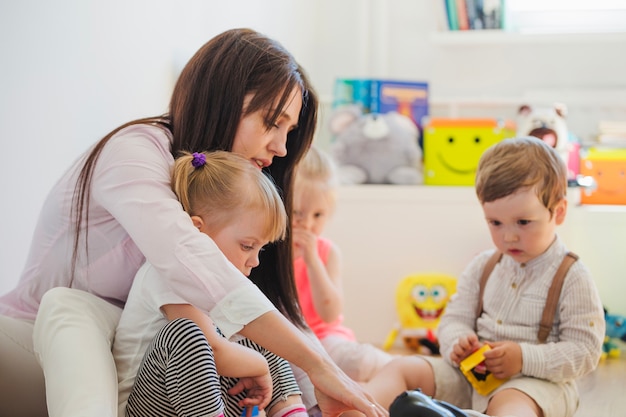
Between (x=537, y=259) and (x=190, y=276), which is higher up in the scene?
(x=190, y=276)

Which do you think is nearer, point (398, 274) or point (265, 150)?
point (265, 150)

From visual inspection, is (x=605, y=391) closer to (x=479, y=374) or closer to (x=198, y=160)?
Result: (x=479, y=374)

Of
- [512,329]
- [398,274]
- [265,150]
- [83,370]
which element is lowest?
[398,274]

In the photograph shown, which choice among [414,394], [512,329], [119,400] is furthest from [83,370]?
[512,329]

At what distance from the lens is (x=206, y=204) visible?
1.18 meters

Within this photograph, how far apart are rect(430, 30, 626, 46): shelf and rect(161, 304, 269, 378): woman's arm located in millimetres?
2017

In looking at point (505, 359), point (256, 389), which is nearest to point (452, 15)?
point (505, 359)

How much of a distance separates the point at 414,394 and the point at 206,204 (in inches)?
15.9

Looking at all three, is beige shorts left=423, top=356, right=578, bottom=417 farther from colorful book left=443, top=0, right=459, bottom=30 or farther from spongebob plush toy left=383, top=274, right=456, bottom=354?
colorful book left=443, top=0, right=459, bottom=30

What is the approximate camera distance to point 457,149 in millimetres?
2471

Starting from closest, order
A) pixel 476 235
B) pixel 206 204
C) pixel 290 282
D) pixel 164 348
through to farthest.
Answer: pixel 164 348
pixel 206 204
pixel 290 282
pixel 476 235

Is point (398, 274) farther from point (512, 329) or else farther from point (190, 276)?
point (190, 276)

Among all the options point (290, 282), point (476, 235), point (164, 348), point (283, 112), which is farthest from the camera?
point (476, 235)

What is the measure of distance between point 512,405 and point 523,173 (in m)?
0.41
